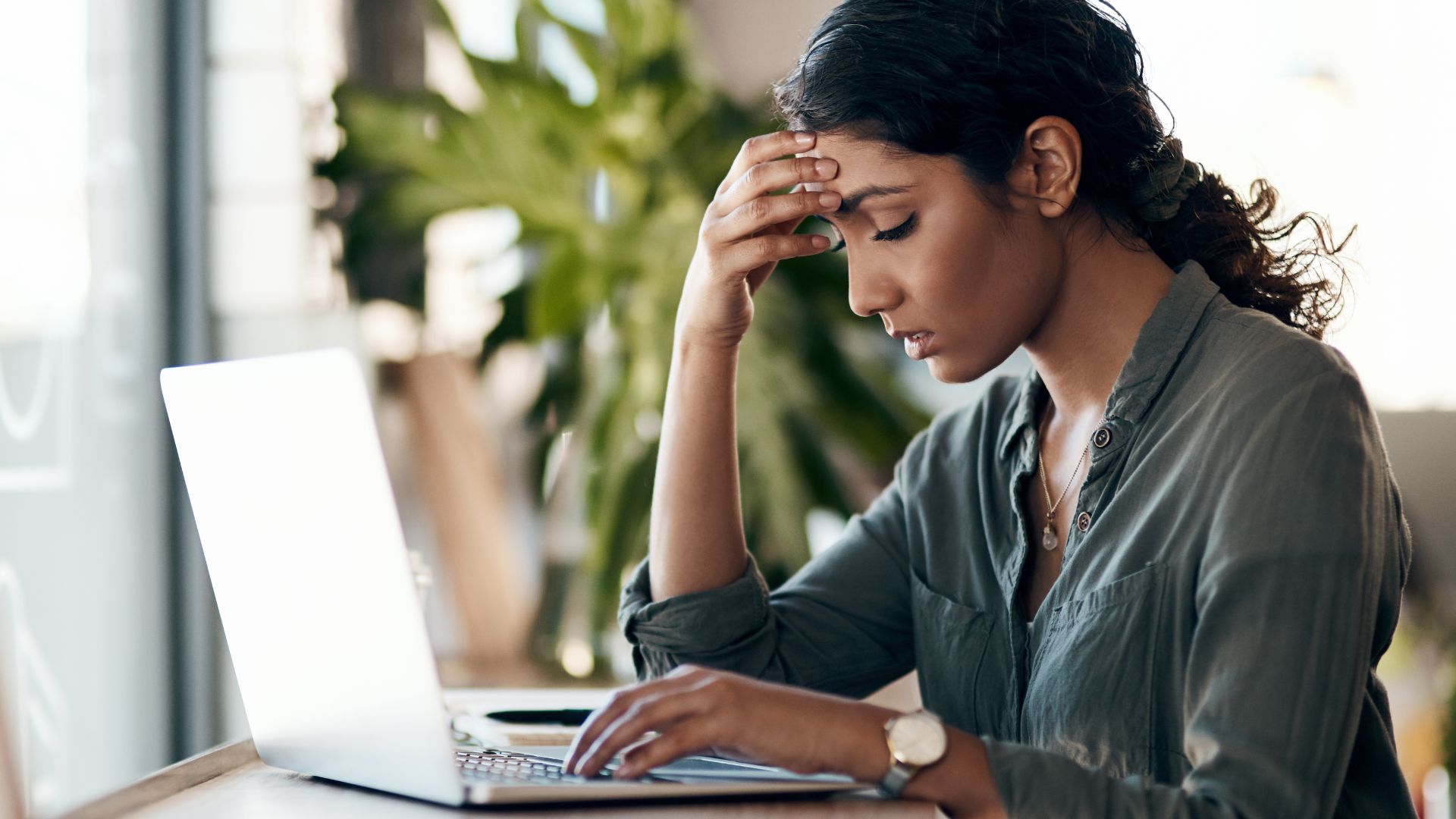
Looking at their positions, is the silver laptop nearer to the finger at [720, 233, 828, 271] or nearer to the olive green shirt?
the olive green shirt

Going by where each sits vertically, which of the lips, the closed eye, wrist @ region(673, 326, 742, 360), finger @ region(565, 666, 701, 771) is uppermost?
the closed eye

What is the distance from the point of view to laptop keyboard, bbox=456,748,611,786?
0.71 meters

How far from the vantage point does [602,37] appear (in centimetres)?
237

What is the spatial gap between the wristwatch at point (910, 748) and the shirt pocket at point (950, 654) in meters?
0.35

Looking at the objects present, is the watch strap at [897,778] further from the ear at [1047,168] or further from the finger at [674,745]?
the ear at [1047,168]

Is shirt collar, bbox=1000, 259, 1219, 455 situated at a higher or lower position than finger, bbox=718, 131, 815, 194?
lower

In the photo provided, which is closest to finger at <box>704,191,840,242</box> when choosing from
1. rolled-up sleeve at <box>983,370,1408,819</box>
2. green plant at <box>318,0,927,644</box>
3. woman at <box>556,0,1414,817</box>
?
woman at <box>556,0,1414,817</box>

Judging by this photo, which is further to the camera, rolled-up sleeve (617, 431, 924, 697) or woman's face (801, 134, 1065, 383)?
rolled-up sleeve (617, 431, 924, 697)

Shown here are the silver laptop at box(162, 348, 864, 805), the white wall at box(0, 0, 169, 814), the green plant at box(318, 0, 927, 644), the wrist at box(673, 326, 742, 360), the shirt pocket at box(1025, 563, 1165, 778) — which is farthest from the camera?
the green plant at box(318, 0, 927, 644)

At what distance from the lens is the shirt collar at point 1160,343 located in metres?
0.92

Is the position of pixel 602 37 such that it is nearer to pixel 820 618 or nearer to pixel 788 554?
pixel 788 554

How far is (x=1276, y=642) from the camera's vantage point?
2.34 feet

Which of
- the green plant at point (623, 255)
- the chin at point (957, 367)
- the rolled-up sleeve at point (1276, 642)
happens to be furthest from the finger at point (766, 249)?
the green plant at point (623, 255)

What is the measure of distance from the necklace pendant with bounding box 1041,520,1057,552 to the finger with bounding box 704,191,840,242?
317 mm
